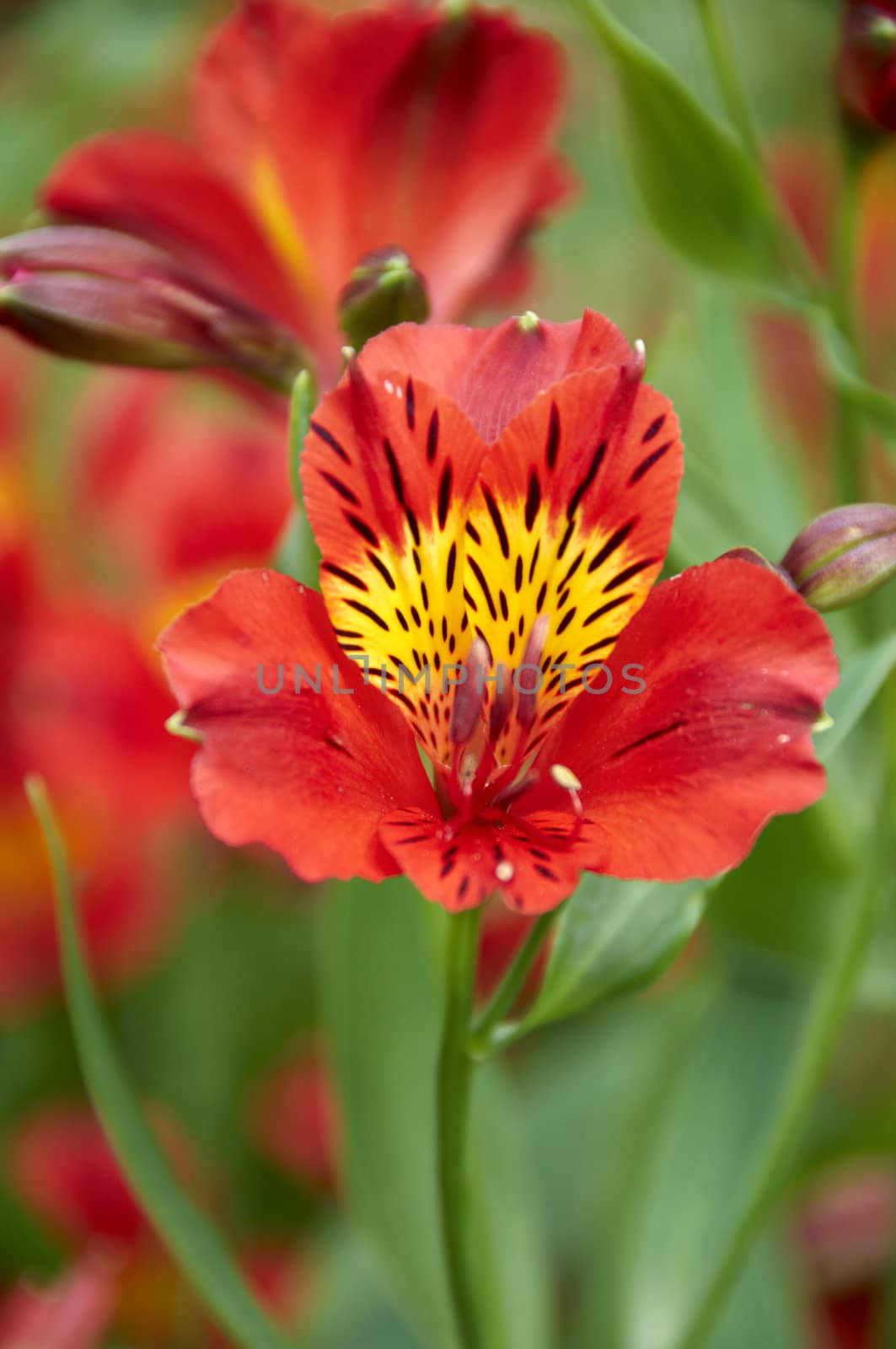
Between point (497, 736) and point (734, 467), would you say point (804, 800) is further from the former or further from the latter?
point (734, 467)

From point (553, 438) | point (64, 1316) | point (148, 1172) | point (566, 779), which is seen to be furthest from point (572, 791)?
point (64, 1316)

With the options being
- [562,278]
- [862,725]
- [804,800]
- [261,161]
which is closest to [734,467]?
[862,725]

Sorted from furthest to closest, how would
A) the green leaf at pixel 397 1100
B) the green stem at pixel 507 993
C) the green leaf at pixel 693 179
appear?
the green leaf at pixel 397 1100, the green leaf at pixel 693 179, the green stem at pixel 507 993

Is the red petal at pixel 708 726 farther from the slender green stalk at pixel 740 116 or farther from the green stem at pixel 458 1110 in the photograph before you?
the slender green stalk at pixel 740 116

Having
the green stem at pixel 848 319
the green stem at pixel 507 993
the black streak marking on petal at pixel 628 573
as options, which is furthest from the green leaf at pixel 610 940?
the green stem at pixel 848 319

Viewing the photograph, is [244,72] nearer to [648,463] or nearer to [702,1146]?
[648,463]

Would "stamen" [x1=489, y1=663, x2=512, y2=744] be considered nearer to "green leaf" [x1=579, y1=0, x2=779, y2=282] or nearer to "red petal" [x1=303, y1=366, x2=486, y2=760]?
"red petal" [x1=303, y1=366, x2=486, y2=760]
